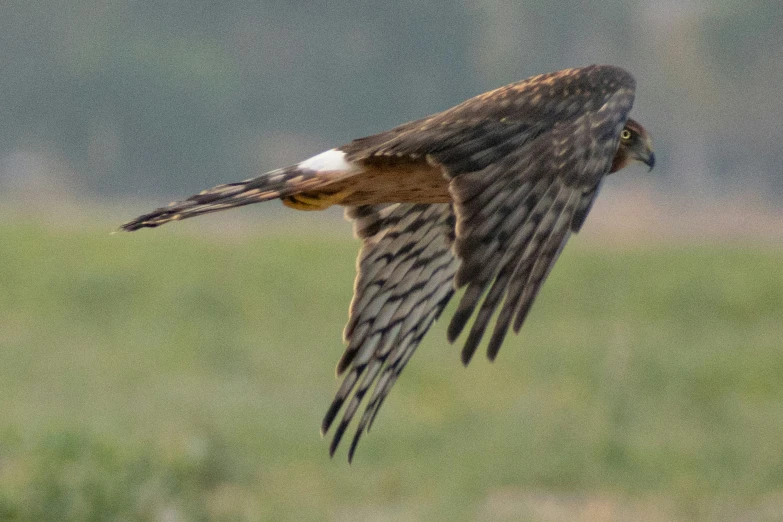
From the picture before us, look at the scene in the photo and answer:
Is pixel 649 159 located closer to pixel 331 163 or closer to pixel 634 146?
pixel 634 146

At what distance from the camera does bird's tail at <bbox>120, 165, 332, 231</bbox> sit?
373 centimetres

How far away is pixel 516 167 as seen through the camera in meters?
3.80

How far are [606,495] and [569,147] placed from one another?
5052mm

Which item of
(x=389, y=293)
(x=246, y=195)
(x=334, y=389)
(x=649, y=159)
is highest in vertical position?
(x=246, y=195)

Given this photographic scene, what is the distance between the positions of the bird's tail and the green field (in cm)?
176

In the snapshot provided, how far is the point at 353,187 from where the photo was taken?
164 inches

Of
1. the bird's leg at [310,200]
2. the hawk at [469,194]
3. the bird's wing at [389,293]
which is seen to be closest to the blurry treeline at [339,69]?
the bird's wing at [389,293]

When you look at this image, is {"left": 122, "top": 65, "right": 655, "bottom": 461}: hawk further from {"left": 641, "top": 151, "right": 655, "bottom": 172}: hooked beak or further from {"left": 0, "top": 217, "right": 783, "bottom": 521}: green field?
{"left": 0, "top": 217, "right": 783, "bottom": 521}: green field

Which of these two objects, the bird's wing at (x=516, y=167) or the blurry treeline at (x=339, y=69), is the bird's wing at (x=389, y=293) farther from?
the blurry treeline at (x=339, y=69)

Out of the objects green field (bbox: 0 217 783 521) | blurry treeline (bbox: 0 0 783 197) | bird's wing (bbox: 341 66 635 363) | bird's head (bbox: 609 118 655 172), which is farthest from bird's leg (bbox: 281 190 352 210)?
blurry treeline (bbox: 0 0 783 197)

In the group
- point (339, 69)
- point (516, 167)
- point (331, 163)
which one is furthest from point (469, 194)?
point (339, 69)

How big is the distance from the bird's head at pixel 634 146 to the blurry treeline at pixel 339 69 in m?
24.9

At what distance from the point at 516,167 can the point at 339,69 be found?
1231 inches

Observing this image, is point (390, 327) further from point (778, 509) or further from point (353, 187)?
point (778, 509)
